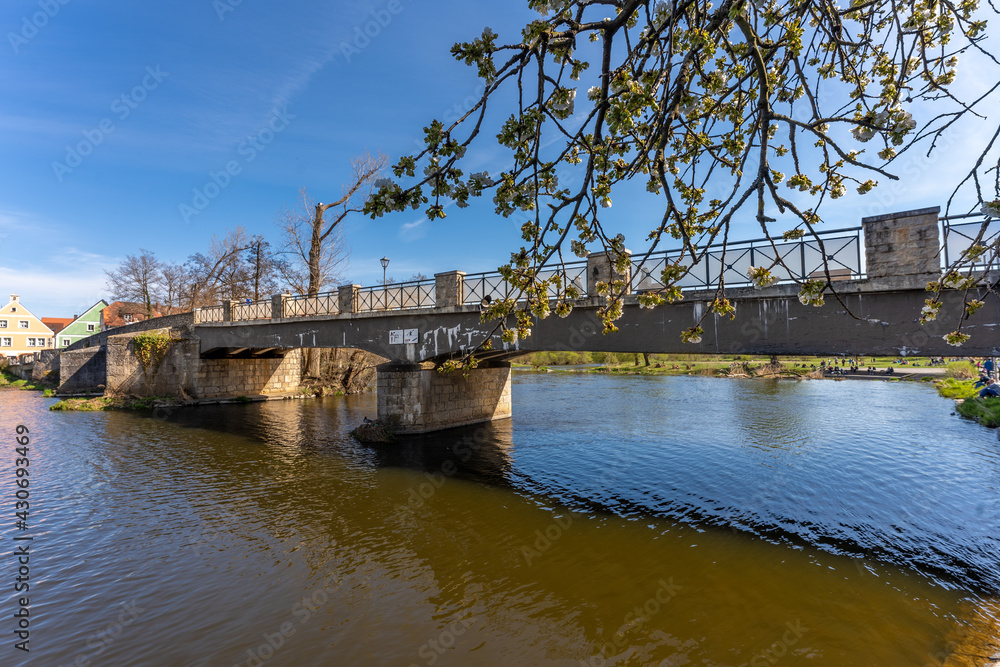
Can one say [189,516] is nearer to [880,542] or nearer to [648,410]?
[880,542]

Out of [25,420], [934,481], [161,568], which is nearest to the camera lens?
[161,568]

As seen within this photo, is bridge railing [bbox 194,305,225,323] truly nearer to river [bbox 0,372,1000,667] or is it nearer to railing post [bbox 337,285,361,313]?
river [bbox 0,372,1000,667]

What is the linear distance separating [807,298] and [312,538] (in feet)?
26.9

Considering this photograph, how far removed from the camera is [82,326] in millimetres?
56000

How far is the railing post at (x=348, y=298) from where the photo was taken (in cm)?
1738

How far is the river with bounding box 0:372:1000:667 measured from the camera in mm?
5160

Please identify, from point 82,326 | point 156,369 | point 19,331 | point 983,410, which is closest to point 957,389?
point 983,410

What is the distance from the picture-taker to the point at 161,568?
266 inches

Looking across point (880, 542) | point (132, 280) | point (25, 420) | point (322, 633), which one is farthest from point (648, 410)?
point (132, 280)

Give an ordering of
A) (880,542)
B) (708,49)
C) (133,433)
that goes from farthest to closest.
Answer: (133,433)
(880,542)
(708,49)

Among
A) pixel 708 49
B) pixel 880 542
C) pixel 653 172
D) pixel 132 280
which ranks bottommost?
pixel 880 542

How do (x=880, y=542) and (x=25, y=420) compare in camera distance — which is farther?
(x=25, y=420)

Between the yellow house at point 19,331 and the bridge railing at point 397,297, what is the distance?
201ft

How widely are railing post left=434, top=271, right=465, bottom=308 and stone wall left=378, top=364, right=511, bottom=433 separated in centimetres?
271
